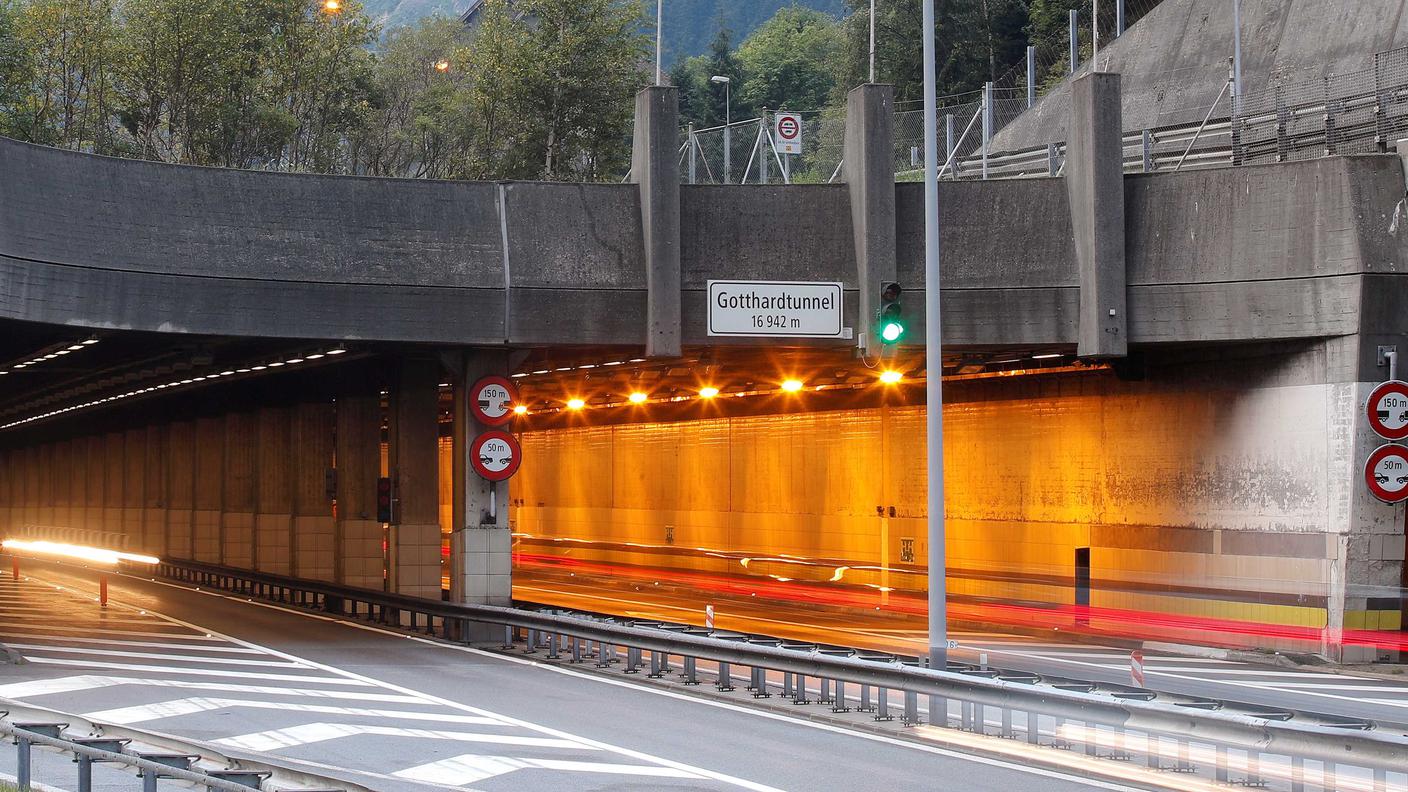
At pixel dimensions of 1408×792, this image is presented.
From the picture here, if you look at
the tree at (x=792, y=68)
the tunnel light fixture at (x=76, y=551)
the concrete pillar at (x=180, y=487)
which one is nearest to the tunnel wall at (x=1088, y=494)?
the concrete pillar at (x=180, y=487)

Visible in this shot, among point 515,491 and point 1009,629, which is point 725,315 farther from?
point 515,491

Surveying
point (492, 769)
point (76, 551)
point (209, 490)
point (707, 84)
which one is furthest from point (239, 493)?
point (707, 84)

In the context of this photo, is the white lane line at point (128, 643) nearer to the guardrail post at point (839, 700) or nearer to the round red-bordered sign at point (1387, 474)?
the guardrail post at point (839, 700)

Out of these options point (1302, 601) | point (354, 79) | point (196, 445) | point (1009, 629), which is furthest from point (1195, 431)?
point (354, 79)

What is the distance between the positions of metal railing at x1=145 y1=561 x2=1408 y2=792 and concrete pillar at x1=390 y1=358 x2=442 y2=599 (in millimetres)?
6431

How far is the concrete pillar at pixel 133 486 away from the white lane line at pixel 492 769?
166 ft

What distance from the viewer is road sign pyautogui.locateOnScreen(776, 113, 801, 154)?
3180 centimetres

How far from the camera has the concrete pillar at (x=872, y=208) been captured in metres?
24.6

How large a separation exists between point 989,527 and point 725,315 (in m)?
11.4

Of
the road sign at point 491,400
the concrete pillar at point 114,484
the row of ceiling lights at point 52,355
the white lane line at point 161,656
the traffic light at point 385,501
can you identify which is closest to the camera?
the white lane line at point 161,656

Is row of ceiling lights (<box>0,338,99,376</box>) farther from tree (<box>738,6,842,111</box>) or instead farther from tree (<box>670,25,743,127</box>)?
tree (<box>670,25,743,127</box>)

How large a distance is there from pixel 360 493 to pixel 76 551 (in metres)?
36.3

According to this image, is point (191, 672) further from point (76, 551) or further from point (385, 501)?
point (76, 551)

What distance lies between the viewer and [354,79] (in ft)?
196
